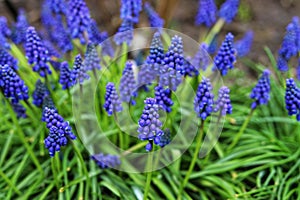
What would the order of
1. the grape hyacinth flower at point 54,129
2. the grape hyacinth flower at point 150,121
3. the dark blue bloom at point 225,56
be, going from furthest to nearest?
1. the dark blue bloom at point 225,56
2. the grape hyacinth flower at point 54,129
3. the grape hyacinth flower at point 150,121

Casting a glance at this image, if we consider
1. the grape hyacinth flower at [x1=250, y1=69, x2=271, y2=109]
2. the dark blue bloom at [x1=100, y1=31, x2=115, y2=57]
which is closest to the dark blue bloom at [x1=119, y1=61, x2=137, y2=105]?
the dark blue bloom at [x1=100, y1=31, x2=115, y2=57]

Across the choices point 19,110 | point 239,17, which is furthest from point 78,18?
point 239,17

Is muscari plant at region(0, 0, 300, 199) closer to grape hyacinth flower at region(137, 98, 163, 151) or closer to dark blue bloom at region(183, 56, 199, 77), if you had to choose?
dark blue bloom at region(183, 56, 199, 77)

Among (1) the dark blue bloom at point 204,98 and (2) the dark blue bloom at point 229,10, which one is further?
(2) the dark blue bloom at point 229,10

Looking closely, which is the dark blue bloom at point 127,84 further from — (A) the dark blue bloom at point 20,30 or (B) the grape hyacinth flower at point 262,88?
(A) the dark blue bloom at point 20,30

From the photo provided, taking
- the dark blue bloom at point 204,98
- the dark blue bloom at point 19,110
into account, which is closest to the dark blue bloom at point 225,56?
the dark blue bloom at point 204,98

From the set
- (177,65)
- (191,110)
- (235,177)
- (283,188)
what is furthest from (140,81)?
(283,188)
